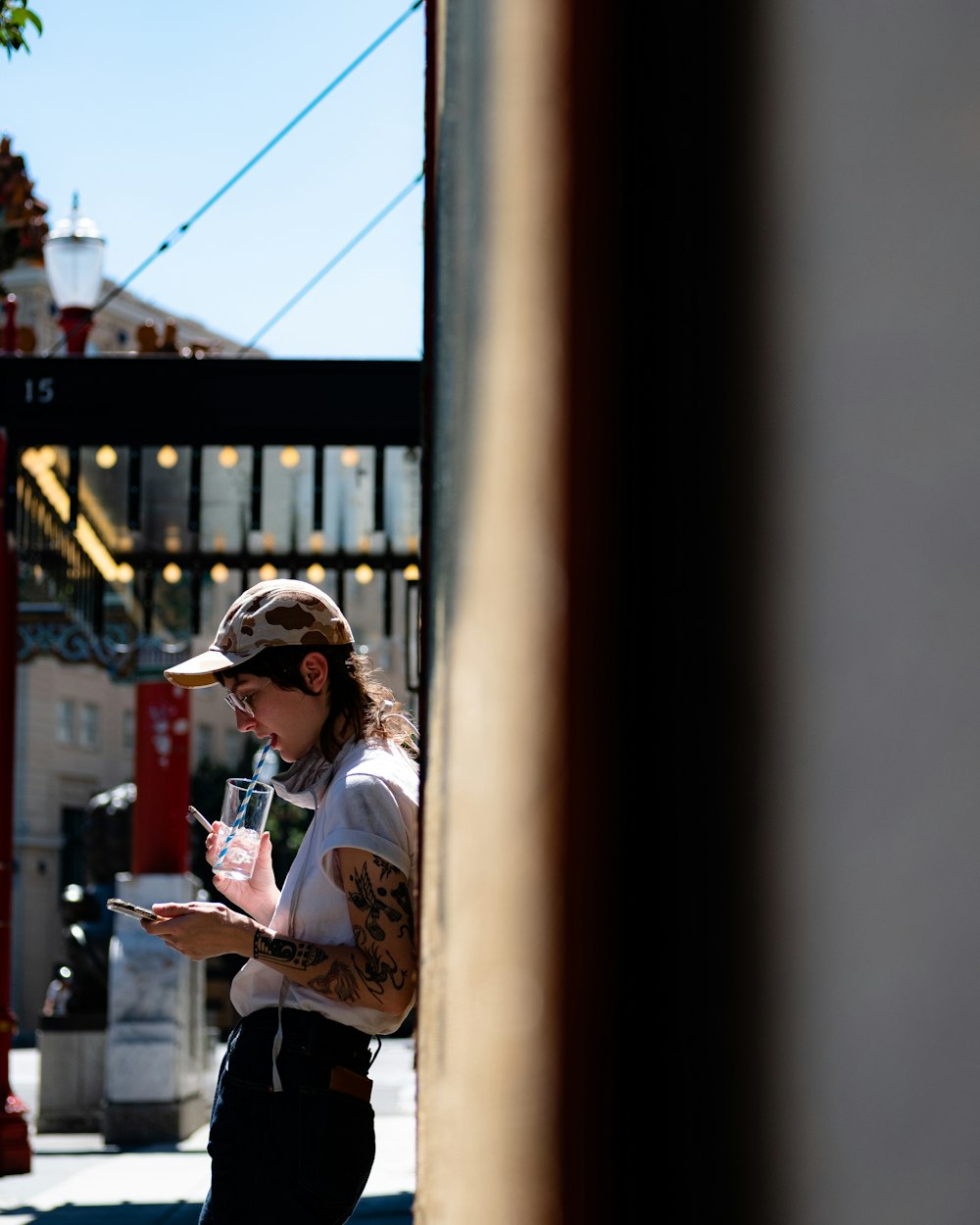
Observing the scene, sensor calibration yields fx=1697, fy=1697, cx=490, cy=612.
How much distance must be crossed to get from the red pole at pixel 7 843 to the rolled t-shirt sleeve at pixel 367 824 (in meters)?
6.06

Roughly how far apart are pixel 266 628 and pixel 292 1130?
0.67 metres

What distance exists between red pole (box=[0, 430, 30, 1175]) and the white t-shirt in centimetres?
597

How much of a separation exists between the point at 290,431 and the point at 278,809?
Result: 1170 inches

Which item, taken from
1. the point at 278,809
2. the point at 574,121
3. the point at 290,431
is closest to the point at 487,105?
the point at 574,121

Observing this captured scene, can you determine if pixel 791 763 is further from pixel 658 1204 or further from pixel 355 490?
pixel 355 490

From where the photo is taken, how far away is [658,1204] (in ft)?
1.80

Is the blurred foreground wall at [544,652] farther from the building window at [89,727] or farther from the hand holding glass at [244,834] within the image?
the building window at [89,727]

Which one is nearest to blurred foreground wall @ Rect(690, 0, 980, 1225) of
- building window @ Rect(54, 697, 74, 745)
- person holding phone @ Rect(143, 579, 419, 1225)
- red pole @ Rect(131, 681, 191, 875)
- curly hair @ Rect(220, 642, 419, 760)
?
person holding phone @ Rect(143, 579, 419, 1225)

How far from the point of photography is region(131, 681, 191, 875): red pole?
10.8 m

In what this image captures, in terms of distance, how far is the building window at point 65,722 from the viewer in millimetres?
43406

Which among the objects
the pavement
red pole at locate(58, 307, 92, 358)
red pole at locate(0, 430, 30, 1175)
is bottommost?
the pavement

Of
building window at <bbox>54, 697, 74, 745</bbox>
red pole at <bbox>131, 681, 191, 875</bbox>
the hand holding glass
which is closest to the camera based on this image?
the hand holding glass

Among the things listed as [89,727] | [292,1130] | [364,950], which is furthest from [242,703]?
[89,727]

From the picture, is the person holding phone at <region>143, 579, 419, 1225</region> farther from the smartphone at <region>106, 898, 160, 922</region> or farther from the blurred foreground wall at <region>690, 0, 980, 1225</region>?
the blurred foreground wall at <region>690, 0, 980, 1225</region>
